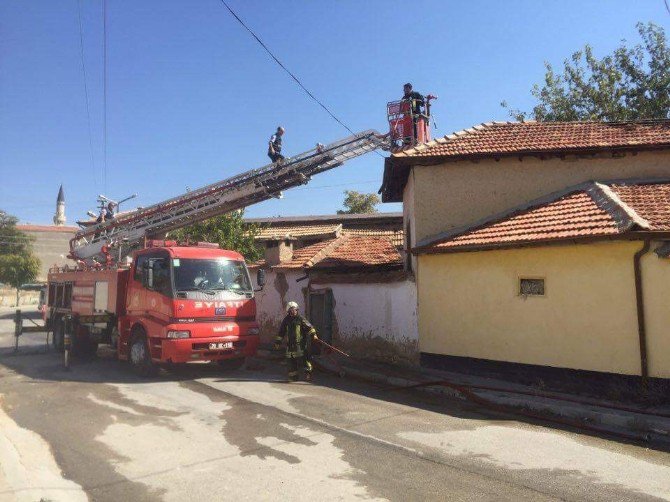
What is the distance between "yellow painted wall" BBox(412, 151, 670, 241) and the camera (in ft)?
37.0

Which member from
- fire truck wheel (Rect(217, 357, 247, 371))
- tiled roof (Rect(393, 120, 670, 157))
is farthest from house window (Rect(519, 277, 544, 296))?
fire truck wheel (Rect(217, 357, 247, 371))

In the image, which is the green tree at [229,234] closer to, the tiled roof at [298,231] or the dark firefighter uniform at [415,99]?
the tiled roof at [298,231]

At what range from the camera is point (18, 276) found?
47.5 m

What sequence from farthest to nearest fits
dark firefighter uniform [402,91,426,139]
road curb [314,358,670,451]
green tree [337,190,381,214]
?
1. green tree [337,190,381,214]
2. dark firefighter uniform [402,91,426,139]
3. road curb [314,358,670,451]

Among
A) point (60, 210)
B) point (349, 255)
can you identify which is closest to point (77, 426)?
point (349, 255)

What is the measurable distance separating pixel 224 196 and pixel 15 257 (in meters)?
44.4

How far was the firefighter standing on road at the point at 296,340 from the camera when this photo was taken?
389 inches

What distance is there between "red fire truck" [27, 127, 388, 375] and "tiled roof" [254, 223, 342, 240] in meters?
7.36

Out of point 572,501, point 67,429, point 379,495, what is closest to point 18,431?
point 67,429

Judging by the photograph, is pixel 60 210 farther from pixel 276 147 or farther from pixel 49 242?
pixel 276 147

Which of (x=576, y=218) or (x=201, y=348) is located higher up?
(x=576, y=218)

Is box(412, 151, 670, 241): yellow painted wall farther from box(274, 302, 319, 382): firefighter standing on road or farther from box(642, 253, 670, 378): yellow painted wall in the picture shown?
box(642, 253, 670, 378): yellow painted wall

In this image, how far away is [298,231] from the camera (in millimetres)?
24391

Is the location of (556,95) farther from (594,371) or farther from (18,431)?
(18,431)
